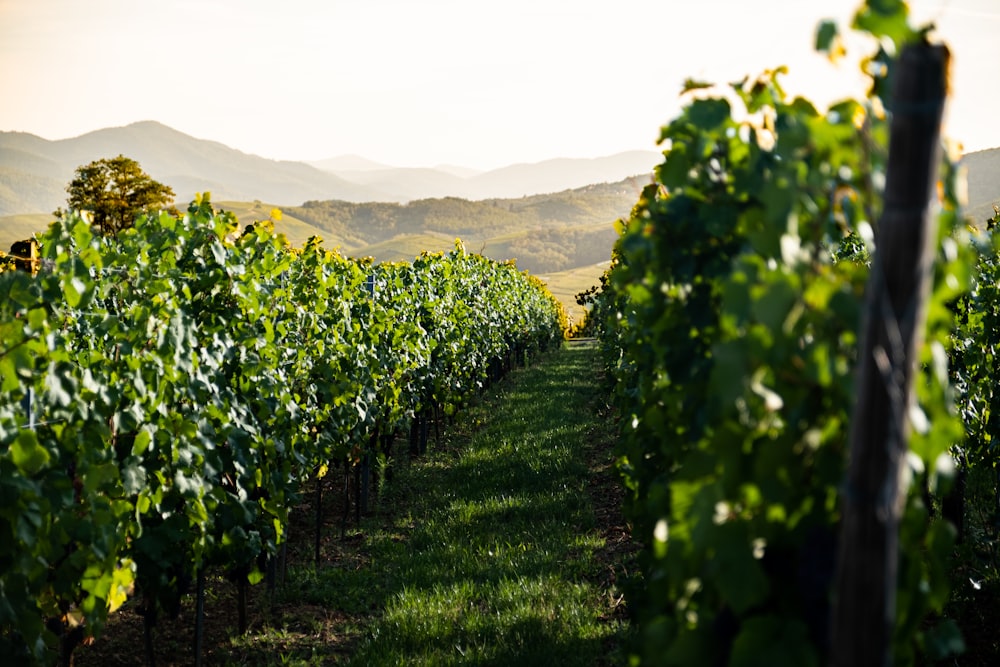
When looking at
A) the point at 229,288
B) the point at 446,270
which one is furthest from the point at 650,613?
the point at 446,270

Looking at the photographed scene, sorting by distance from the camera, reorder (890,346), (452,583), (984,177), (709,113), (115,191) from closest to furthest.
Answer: (890,346), (709,113), (452,583), (115,191), (984,177)

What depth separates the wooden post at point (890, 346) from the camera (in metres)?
1.24

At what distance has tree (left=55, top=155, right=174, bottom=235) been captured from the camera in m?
58.1

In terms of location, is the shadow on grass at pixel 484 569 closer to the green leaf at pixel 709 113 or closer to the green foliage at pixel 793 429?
the green foliage at pixel 793 429

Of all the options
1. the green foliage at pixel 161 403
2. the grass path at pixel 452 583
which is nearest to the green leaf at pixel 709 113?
the green foliage at pixel 161 403

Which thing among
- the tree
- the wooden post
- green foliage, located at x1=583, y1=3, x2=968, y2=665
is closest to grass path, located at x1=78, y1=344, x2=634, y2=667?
green foliage, located at x1=583, y1=3, x2=968, y2=665

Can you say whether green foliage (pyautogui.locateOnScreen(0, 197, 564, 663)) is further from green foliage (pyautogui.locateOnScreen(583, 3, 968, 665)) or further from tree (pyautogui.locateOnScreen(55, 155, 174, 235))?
tree (pyautogui.locateOnScreen(55, 155, 174, 235))

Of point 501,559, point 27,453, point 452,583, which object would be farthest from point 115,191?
point 27,453

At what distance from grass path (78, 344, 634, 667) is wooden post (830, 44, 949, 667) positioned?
3.31 m

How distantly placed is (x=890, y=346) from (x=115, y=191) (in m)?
69.5

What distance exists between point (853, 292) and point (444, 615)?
4.08 metres

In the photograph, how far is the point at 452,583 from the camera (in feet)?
18.5

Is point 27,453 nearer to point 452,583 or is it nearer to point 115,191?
point 452,583

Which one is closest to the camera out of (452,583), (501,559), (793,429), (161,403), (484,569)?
(793,429)
